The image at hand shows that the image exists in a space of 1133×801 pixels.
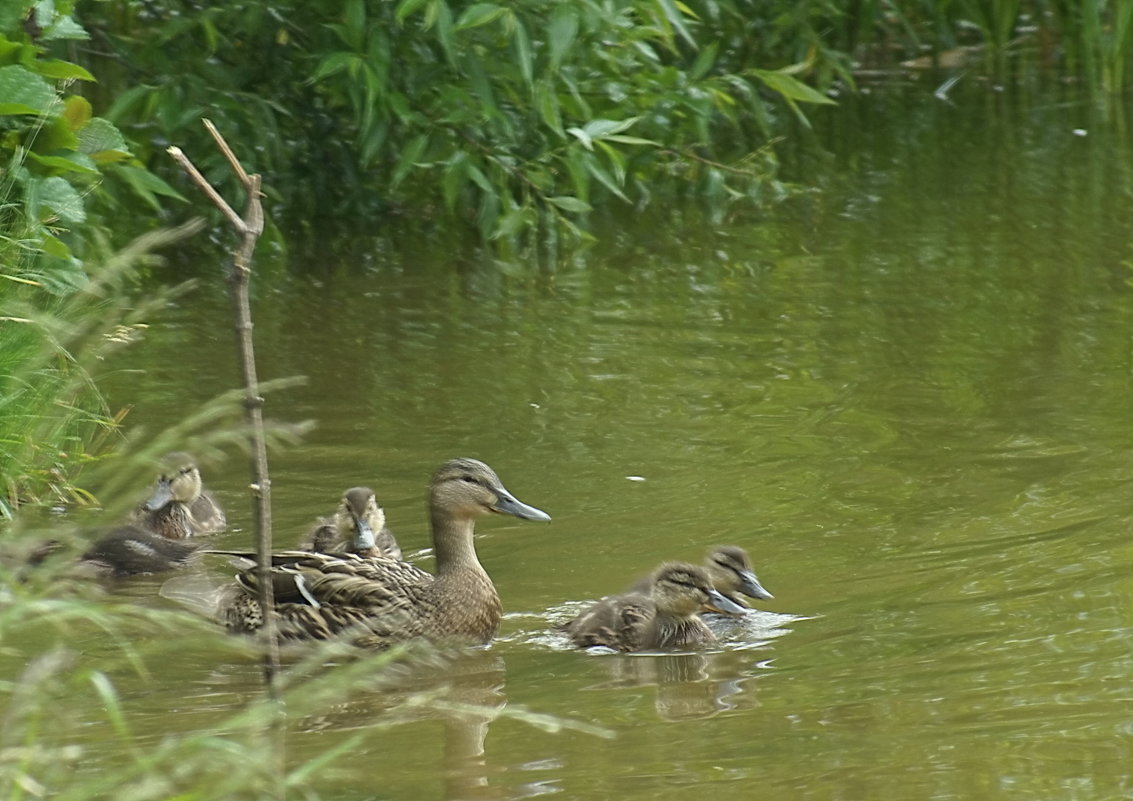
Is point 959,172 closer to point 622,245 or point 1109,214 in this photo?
point 1109,214

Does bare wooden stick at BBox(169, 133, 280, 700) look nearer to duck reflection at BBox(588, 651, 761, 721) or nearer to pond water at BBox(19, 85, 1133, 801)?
pond water at BBox(19, 85, 1133, 801)

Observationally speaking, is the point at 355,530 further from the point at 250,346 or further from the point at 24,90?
the point at 250,346

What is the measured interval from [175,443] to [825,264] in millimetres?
7318

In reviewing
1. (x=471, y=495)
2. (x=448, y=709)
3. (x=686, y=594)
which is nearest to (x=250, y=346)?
(x=448, y=709)

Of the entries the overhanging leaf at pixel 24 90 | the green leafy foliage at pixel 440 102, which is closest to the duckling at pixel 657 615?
the overhanging leaf at pixel 24 90

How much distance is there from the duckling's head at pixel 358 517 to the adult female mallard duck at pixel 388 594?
0.14 m

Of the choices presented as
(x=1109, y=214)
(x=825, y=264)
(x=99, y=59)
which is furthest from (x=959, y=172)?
(x=99, y=59)

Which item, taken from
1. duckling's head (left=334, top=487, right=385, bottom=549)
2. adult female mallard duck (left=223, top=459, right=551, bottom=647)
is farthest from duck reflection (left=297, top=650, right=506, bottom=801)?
duckling's head (left=334, top=487, right=385, bottom=549)

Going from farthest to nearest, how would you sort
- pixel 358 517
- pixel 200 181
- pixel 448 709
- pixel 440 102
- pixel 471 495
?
pixel 440 102, pixel 358 517, pixel 471 495, pixel 448 709, pixel 200 181

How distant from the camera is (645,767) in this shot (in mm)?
4633

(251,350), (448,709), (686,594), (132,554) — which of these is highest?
(251,350)

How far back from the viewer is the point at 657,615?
6.00 metres

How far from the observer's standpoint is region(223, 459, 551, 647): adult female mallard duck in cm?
615

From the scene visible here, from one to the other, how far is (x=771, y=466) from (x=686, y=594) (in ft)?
4.91
